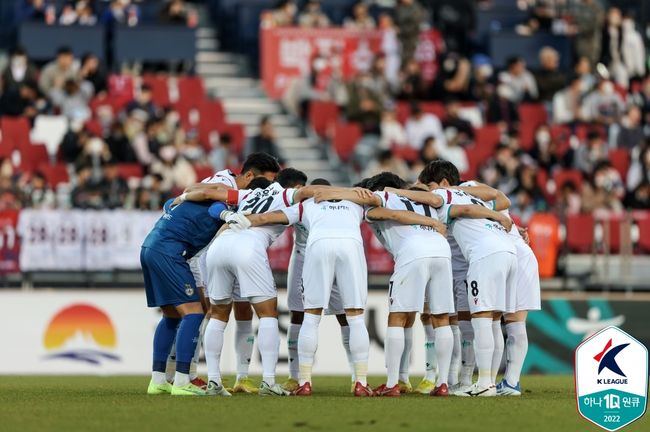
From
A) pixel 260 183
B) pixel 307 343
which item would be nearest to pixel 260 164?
pixel 260 183

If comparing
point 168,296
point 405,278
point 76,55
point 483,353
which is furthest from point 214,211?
point 76,55

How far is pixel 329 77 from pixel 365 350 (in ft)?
47.3

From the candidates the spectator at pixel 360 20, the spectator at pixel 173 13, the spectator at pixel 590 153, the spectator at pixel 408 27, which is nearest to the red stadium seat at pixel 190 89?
the spectator at pixel 173 13

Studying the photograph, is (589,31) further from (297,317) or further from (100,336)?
(297,317)

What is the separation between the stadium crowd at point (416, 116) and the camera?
2372 centimetres

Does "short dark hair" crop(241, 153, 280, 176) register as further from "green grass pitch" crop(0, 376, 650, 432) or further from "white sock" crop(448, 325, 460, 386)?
"white sock" crop(448, 325, 460, 386)

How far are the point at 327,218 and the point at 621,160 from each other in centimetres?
1367

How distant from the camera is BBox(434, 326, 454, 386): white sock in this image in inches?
558

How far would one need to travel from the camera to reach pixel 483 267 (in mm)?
14367

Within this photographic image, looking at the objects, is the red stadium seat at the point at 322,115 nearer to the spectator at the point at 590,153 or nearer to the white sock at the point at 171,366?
the spectator at the point at 590,153

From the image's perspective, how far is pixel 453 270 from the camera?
604 inches

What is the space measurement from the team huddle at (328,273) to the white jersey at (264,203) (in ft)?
0.04

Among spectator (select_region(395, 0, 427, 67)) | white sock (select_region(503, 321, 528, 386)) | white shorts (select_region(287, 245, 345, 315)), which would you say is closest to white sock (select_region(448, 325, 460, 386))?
white sock (select_region(503, 321, 528, 386))

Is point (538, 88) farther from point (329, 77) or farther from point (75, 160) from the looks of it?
point (75, 160)
